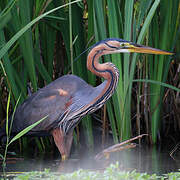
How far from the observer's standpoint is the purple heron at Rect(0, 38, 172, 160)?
4.12 m

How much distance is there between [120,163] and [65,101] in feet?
2.44

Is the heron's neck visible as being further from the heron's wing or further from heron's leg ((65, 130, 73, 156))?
heron's leg ((65, 130, 73, 156))

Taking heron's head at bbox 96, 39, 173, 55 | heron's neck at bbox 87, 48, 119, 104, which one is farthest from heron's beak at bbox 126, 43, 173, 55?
heron's neck at bbox 87, 48, 119, 104

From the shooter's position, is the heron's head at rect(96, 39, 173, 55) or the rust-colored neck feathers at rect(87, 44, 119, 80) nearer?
the heron's head at rect(96, 39, 173, 55)

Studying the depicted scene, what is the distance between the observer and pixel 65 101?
4184 millimetres

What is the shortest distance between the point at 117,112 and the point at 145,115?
0.50 m

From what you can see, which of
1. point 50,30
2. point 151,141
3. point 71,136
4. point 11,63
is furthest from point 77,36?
point 151,141

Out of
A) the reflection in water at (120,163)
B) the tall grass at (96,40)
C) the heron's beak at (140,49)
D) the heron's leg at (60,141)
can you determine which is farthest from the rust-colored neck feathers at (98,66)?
the reflection in water at (120,163)

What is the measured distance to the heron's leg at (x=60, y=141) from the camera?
164 inches

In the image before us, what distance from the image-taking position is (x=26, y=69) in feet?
14.0

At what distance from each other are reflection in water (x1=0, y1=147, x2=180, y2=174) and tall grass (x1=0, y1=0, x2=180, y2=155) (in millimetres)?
208

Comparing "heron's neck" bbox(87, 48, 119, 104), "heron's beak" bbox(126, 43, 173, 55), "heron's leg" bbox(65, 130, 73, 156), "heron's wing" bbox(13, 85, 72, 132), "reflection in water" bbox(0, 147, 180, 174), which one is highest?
"heron's beak" bbox(126, 43, 173, 55)

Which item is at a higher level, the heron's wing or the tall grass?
the tall grass

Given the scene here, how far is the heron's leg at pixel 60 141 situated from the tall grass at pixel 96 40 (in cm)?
33
